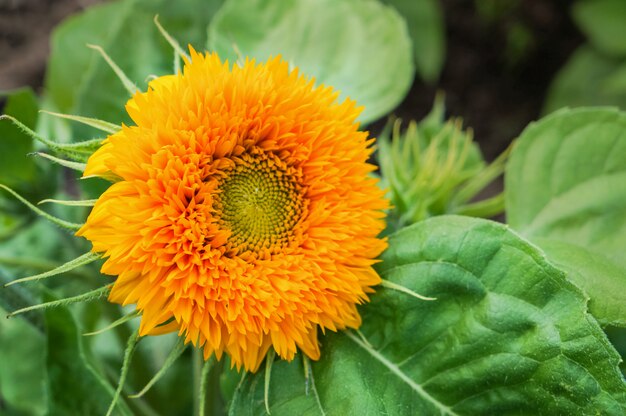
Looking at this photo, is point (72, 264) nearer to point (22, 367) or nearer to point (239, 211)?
point (239, 211)

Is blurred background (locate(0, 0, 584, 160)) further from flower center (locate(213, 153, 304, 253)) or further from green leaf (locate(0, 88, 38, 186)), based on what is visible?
flower center (locate(213, 153, 304, 253))

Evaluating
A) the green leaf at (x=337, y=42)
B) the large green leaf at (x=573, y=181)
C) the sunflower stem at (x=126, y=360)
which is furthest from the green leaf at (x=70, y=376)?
the large green leaf at (x=573, y=181)

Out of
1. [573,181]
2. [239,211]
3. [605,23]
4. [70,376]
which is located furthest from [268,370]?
[605,23]

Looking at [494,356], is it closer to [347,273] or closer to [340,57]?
[347,273]

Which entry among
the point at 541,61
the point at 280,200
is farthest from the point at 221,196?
the point at 541,61

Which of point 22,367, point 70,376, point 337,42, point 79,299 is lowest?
point 22,367

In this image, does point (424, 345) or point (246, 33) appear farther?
point (246, 33)

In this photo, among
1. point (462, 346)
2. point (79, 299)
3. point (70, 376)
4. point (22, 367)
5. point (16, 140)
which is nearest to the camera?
point (79, 299)
